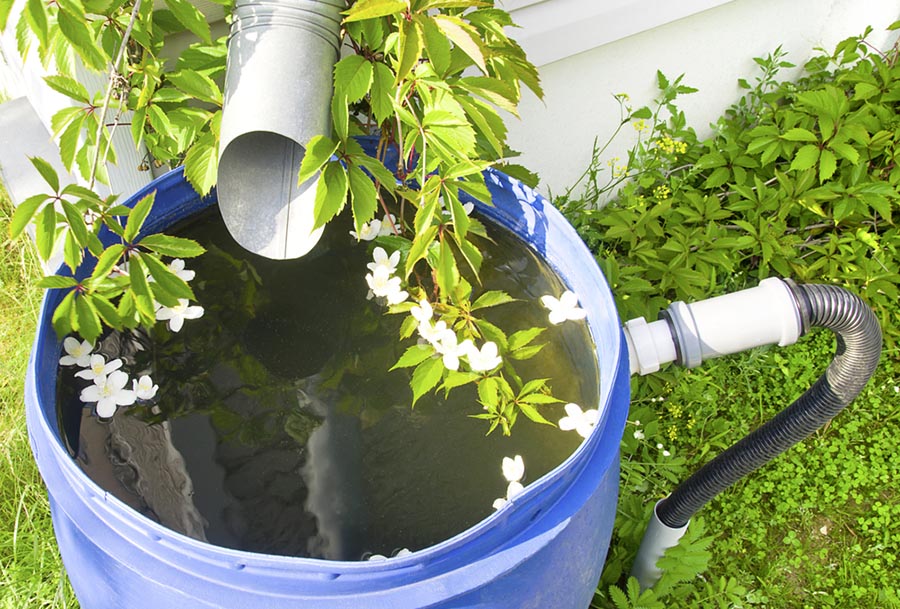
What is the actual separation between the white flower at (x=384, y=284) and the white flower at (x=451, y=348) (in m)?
0.11

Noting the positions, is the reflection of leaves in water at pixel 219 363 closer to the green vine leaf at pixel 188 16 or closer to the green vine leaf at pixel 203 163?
the green vine leaf at pixel 203 163

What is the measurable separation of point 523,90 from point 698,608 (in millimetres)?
1256

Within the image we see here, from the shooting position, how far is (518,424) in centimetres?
116

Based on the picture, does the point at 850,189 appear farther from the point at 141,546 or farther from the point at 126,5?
the point at 141,546

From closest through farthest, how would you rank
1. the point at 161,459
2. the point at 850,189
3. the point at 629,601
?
the point at 161,459
the point at 629,601
the point at 850,189

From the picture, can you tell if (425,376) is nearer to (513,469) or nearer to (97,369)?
(513,469)

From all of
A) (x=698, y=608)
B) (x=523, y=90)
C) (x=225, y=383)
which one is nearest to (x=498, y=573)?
(x=225, y=383)

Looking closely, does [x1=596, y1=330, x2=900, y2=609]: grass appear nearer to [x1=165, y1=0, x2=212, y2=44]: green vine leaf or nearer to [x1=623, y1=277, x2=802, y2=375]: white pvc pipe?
[x1=623, y1=277, x2=802, y2=375]: white pvc pipe

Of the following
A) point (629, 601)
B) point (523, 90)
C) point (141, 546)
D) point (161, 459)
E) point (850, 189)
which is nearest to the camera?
point (141, 546)

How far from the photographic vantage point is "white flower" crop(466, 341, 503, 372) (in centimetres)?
115

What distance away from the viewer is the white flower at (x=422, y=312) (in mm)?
1183

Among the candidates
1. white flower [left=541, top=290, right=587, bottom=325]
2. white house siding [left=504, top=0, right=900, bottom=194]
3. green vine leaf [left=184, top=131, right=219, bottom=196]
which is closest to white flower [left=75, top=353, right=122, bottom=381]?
green vine leaf [left=184, top=131, right=219, bottom=196]

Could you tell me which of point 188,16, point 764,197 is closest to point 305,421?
point 188,16

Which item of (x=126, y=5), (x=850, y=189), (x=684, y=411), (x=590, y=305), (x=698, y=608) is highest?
(x=126, y=5)
